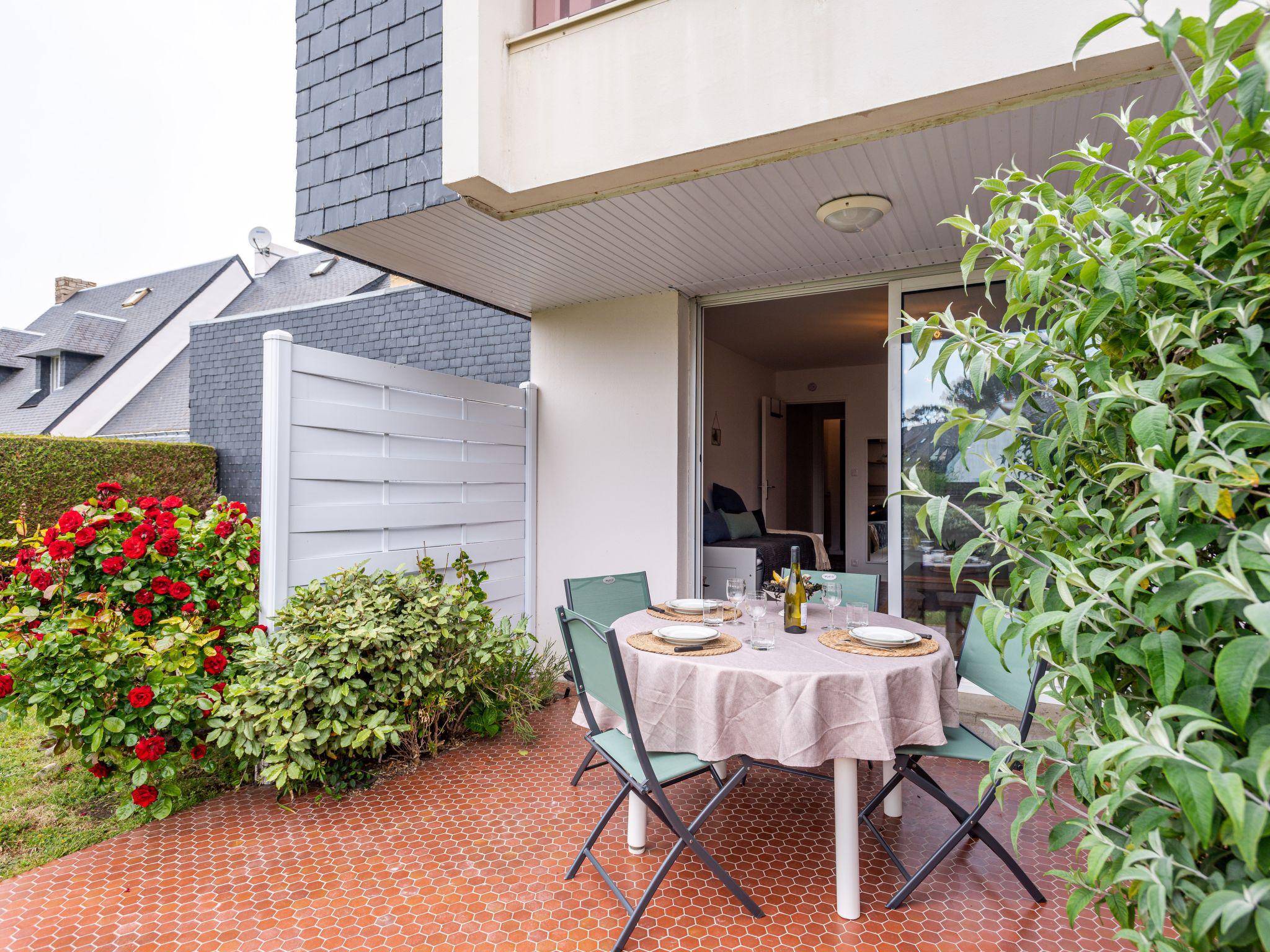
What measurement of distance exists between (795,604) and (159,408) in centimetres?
1436

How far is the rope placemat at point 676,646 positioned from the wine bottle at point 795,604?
292 millimetres

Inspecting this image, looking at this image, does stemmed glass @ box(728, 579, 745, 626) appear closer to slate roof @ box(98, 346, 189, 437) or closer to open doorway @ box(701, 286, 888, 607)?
open doorway @ box(701, 286, 888, 607)

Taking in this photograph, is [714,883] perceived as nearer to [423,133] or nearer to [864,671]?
[864,671]

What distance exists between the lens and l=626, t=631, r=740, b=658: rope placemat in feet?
8.18

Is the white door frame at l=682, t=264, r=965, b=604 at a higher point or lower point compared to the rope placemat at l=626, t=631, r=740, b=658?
higher

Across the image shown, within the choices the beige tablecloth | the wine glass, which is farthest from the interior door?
the beige tablecloth

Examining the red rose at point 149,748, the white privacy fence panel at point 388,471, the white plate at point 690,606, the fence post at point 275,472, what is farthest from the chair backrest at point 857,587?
the red rose at point 149,748

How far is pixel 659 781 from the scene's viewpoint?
226 centimetres

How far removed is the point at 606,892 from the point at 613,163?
3.01 meters

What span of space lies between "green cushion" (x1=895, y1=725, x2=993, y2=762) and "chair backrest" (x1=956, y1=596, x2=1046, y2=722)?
19 cm

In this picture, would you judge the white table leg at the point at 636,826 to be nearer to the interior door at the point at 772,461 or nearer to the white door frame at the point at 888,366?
the white door frame at the point at 888,366

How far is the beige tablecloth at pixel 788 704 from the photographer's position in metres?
2.29

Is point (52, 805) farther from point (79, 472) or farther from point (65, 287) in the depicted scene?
point (65, 287)

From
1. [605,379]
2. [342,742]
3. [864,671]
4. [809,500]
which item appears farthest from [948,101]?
[809,500]
